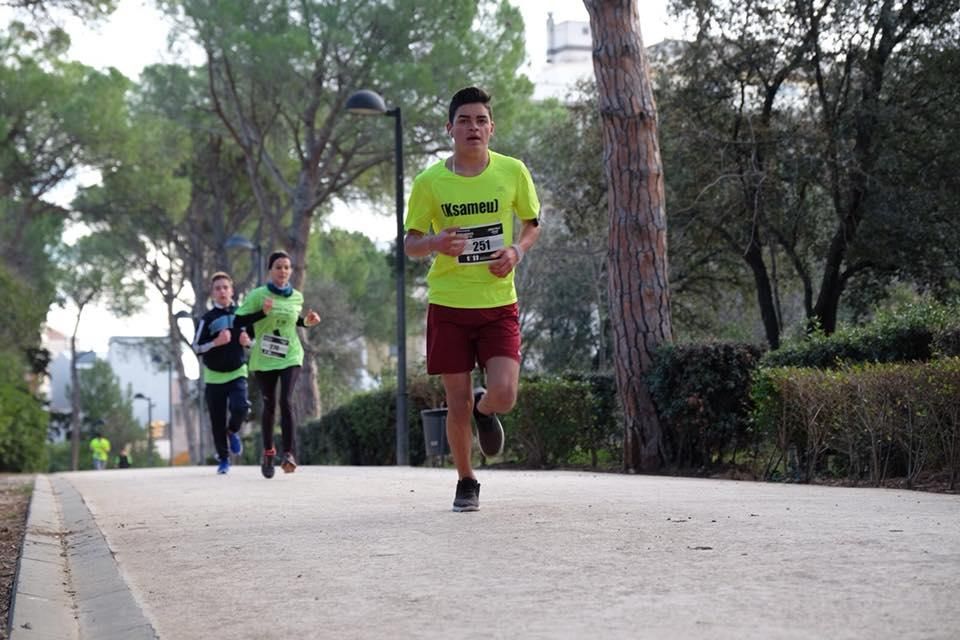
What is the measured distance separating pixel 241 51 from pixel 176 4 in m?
2.25

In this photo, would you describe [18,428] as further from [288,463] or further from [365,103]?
[288,463]

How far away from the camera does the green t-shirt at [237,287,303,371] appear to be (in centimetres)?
1209

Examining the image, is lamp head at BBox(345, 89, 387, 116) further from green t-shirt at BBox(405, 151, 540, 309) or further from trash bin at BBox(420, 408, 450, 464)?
green t-shirt at BBox(405, 151, 540, 309)

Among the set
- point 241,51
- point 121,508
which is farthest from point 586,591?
point 241,51

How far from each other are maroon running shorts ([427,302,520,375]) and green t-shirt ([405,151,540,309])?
4 centimetres

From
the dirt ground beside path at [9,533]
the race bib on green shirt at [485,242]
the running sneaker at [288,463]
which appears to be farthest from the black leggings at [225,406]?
the race bib on green shirt at [485,242]

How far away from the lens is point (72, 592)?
520 centimetres

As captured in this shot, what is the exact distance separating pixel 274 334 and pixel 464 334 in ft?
18.8

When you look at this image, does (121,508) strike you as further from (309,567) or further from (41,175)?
(41,175)

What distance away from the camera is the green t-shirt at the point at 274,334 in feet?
39.7

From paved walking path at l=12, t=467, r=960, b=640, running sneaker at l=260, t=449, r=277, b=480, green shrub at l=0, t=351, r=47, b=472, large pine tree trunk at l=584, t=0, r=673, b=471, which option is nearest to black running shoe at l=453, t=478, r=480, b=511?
paved walking path at l=12, t=467, r=960, b=640

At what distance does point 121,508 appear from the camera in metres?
9.21

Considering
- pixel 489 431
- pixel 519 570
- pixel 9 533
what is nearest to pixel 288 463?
pixel 9 533

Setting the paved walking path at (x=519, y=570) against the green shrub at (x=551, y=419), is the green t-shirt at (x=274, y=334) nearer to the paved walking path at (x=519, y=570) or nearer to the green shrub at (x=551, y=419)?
the green shrub at (x=551, y=419)
